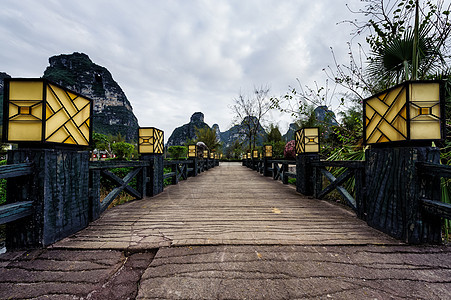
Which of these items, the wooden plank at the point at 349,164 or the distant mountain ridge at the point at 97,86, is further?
the distant mountain ridge at the point at 97,86

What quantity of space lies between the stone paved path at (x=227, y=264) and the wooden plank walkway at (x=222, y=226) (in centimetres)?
1

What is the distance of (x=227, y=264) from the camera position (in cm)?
122

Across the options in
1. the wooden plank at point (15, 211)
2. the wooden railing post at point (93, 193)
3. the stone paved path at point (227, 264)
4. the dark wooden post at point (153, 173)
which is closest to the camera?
the stone paved path at point (227, 264)

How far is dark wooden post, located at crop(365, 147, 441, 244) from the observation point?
1486 mm

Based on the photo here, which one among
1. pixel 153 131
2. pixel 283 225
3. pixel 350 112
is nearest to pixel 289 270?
pixel 283 225

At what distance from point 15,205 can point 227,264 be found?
1676 millimetres

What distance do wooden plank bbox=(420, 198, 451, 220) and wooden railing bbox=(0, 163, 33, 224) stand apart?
3.26 m

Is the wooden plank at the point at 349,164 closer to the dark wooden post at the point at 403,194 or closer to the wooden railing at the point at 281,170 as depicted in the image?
the dark wooden post at the point at 403,194

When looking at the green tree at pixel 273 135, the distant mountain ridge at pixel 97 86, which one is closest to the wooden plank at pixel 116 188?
the green tree at pixel 273 135

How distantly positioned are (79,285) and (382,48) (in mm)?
5266

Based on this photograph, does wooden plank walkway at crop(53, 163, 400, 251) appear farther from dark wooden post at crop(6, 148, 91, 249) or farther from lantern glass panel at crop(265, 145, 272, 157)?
lantern glass panel at crop(265, 145, 272, 157)

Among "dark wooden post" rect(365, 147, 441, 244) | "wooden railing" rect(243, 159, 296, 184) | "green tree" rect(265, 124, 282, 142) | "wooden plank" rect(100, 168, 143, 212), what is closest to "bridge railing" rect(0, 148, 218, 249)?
"wooden plank" rect(100, 168, 143, 212)

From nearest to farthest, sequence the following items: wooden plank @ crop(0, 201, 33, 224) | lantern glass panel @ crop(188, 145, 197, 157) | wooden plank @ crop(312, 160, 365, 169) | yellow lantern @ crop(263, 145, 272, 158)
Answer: wooden plank @ crop(0, 201, 33, 224)
wooden plank @ crop(312, 160, 365, 169)
yellow lantern @ crop(263, 145, 272, 158)
lantern glass panel @ crop(188, 145, 197, 157)

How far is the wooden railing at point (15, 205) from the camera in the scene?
49.6 inches
